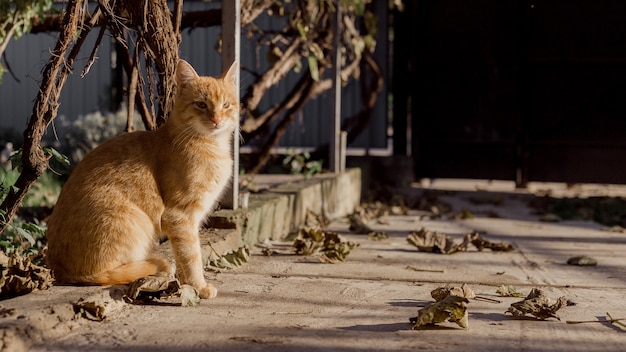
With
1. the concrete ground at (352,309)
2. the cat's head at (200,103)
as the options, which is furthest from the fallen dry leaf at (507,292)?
the cat's head at (200,103)

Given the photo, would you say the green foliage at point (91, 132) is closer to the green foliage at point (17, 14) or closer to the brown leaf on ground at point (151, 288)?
the green foliage at point (17, 14)

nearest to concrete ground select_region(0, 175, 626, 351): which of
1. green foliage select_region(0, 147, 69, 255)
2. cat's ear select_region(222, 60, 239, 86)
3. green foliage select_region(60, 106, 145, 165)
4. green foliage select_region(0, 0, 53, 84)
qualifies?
green foliage select_region(0, 147, 69, 255)

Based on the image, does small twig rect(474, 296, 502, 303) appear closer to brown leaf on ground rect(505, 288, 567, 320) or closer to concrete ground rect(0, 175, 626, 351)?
concrete ground rect(0, 175, 626, 351)

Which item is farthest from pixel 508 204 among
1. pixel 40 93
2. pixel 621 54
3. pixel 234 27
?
pixel 40 93

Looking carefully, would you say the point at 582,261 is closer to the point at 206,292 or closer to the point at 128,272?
the point at 206,292

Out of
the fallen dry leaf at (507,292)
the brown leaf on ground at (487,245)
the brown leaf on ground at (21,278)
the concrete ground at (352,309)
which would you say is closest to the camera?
the concrete ground at (352,309)

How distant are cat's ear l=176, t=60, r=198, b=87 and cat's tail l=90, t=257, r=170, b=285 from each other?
826 millimetres

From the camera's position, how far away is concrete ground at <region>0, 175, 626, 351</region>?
119 inches

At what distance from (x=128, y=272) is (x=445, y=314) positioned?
4.17 feet

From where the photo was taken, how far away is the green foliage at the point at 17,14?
529cm

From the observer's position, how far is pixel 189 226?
147 inches

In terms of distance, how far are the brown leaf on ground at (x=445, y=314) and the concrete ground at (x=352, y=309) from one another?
3 centimetres

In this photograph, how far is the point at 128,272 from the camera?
11.5ft

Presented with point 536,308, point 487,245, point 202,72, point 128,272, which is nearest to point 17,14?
point 128,272
